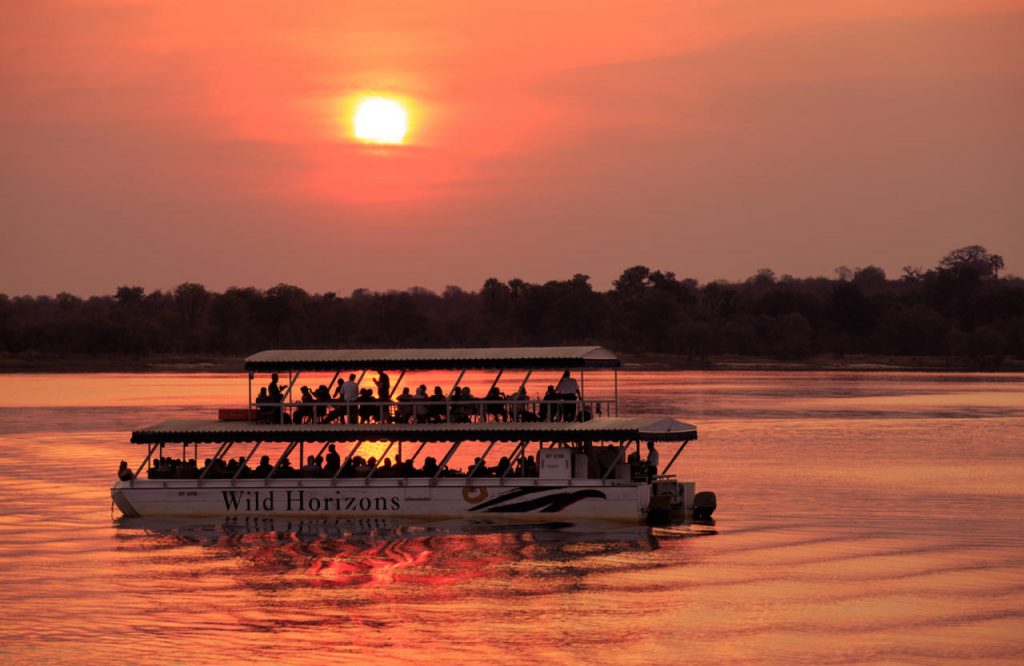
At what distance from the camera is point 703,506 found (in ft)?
174

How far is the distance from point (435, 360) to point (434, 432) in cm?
254

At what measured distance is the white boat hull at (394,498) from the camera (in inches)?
1966

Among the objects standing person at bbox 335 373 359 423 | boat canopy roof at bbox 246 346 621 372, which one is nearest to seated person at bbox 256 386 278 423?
boat canopy roof at bbox 246 346 621 372

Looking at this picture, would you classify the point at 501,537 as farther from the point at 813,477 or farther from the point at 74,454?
the point at 74,454

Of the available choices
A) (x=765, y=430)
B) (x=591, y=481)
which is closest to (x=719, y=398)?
(x=765, y=430)

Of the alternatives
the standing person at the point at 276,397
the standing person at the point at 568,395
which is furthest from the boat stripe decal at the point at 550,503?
the standing person at the point at 276,397

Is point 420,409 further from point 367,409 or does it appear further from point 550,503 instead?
point 550,503

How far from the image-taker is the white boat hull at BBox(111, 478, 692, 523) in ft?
164

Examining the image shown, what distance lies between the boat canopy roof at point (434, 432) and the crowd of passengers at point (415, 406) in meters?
0.63

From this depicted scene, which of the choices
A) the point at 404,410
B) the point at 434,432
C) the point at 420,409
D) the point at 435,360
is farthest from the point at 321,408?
the point at 434,432

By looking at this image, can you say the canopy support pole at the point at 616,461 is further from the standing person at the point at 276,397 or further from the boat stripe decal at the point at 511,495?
the standing person at the point at 276,397

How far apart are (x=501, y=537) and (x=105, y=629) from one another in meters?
15.6

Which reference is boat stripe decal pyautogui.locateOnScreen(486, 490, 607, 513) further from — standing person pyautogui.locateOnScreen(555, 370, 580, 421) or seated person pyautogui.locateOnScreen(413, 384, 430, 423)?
seated person pyautogui.locateOnScreen(413, 384, 430, 423)

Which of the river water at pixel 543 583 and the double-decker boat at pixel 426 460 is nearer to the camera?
the river water at pixel 543 583
